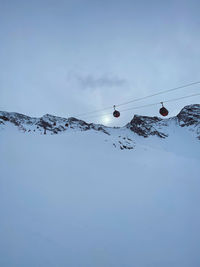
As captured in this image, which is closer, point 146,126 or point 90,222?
point 90,222

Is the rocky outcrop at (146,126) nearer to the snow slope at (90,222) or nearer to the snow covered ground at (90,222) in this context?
the snow slope at (90,222)

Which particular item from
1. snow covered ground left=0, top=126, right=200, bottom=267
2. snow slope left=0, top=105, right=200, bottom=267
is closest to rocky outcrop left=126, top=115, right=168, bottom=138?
snow slope left=0, top=105, right=200, bottom=267

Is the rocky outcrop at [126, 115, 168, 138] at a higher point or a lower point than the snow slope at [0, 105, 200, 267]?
higher

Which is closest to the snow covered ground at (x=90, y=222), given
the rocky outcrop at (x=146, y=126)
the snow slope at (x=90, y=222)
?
the snow slope at (x=90, y=222)

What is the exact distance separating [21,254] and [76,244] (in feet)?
3.22

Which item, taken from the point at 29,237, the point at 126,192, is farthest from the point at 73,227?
the point at 126,192

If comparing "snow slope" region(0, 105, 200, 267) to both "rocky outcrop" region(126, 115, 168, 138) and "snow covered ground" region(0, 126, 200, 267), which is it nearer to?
"snow covered ground" region(0, 126, 200, 267)

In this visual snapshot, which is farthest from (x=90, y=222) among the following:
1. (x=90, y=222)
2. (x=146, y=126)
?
(x=146, y=126)

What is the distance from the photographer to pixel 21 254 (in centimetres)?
197

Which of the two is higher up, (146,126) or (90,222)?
(146,126)

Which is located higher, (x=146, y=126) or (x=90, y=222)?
(x=146, y=126)

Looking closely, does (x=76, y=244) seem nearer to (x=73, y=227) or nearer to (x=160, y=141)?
(x=73, y=227)

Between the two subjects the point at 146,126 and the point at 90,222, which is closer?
the point at 90,222

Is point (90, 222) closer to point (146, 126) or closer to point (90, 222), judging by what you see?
point (90, 222)
